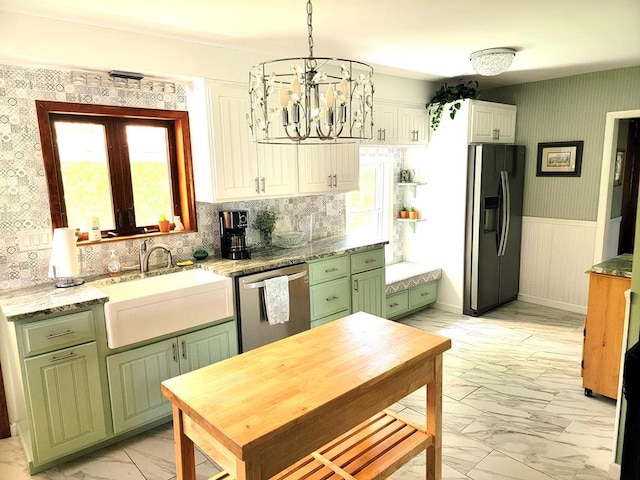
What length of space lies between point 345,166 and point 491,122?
5.95ft

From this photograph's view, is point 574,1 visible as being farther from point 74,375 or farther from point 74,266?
point 74,375

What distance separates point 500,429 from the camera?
9.00 feet

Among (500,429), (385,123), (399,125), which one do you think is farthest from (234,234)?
(500,429)

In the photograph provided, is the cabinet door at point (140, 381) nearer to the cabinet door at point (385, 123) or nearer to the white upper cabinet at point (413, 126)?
the cabinet door at point (385, 123)

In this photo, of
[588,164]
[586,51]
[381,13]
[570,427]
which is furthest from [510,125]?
[570,427]

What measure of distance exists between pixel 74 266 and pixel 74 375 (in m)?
0.65

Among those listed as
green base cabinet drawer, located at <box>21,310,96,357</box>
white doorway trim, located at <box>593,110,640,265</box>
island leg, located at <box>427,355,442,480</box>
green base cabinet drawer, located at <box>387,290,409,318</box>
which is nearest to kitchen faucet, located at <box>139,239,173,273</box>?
green base cabinet drawer, located at <box>21,310,96,357</box>

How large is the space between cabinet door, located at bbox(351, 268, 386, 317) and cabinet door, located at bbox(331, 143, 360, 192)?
32.3 inches

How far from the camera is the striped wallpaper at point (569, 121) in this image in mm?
4297

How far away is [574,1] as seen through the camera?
7.90 feet

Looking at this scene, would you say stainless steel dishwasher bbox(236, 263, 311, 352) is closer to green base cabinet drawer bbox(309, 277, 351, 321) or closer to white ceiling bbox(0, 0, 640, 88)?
green base cabinet drawer bbox(309, 277, 351, 321)

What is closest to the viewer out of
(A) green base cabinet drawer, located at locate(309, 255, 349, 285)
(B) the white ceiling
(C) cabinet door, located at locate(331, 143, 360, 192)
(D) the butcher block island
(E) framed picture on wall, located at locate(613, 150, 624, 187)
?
(D) the butcher block island

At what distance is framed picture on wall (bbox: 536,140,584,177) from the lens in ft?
15.1

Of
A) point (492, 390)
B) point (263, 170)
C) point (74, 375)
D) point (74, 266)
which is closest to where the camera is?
point (74, 375)
